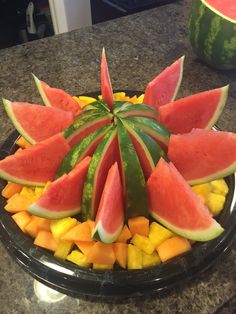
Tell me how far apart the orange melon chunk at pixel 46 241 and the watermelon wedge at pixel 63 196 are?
51 mm

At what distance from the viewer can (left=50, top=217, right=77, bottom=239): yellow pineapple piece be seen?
2.74 feet

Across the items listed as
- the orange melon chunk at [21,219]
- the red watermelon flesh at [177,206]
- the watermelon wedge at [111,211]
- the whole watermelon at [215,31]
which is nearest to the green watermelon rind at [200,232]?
the red watermelon flesh at [177,206]

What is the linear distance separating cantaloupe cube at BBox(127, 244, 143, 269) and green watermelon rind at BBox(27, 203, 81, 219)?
0.15 metres

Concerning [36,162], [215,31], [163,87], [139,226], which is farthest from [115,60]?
[139,226]

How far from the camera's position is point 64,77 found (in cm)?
149

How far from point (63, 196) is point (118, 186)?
124 mm

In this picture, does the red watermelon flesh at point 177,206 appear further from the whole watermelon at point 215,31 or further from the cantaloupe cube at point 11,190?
the whole watermelon at point 215,31

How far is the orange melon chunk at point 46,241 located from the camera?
Result: 33.0 inches

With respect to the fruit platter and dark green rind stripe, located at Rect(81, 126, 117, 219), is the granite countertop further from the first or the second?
dark green rind stripe, located at Rect(81, 126, 117, 219)

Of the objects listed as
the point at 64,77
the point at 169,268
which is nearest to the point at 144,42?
the point at 64,77

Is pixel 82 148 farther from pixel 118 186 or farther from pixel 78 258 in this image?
pixel 78 258

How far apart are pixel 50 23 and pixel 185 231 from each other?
6.62 feet

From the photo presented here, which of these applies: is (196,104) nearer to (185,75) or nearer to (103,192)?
(103,192)

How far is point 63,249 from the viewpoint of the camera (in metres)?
0.83
